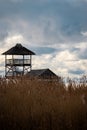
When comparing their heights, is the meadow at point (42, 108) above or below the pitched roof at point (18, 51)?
below

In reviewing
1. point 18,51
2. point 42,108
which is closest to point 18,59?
point 18,51

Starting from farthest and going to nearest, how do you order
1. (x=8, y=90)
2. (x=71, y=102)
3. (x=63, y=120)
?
(x=8, y=90) → (x=71, y=102) → (x=63, y=120)

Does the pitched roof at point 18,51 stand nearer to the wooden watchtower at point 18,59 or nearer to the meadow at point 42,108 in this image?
the wooden watchtower at point 18,59

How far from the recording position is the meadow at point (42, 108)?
964cm

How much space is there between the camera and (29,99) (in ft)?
34.4

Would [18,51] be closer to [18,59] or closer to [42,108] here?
[18,59]

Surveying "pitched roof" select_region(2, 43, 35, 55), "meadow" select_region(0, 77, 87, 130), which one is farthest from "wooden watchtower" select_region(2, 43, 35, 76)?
"meadow" select_region(0, 77, 87, 130)

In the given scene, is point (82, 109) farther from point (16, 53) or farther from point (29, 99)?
point (16, 53)

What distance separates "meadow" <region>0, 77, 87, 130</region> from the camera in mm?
9641

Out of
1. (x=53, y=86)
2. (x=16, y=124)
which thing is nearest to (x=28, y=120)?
(x=16, y=124)

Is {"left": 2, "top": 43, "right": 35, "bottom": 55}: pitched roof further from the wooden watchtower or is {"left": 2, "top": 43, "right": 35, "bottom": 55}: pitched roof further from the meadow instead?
the meadow

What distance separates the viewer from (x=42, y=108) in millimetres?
9930

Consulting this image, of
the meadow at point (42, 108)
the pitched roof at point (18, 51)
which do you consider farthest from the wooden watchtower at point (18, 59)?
the meadow at point (42, 108)

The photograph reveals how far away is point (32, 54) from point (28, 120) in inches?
1793
